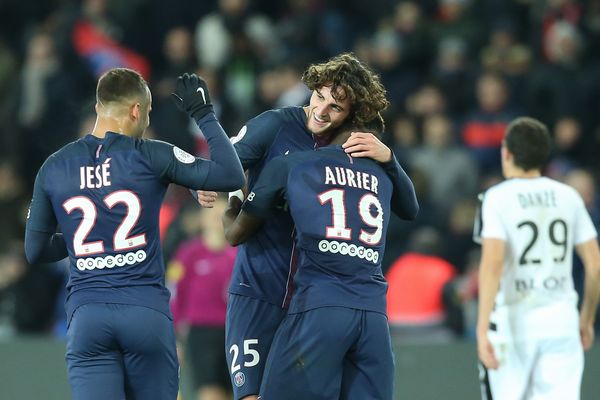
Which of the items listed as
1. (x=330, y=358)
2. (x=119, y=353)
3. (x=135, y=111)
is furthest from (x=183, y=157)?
(x=330, y=358)

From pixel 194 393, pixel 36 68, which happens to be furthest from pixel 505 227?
pixel 36 68

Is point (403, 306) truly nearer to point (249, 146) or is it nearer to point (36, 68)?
point (249, 146)

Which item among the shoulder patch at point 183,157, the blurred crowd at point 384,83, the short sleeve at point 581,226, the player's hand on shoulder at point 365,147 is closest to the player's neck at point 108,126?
the shoulder patch at point 183,157

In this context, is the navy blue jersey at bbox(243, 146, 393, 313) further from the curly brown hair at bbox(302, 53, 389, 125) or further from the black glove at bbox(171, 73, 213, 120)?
the black glove at bbox(171, 73, 213, 120)

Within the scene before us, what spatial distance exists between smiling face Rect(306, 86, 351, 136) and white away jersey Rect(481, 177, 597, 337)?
147 cm

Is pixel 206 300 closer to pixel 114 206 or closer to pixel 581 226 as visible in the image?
pixel 581 226

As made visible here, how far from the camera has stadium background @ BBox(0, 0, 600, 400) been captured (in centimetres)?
1045

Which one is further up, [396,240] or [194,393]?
[396,240]

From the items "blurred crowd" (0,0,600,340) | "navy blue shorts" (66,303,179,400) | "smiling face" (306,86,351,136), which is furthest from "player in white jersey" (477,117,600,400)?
"blurred crowd" (0,0,600,340)

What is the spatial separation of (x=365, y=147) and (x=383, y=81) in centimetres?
697

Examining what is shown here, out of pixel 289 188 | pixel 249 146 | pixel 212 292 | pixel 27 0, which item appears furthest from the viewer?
pixel 27 0

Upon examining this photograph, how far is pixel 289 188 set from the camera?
18.1 ft

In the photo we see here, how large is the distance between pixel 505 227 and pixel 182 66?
6970mm

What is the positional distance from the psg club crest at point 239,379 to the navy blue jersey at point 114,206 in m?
0.58
